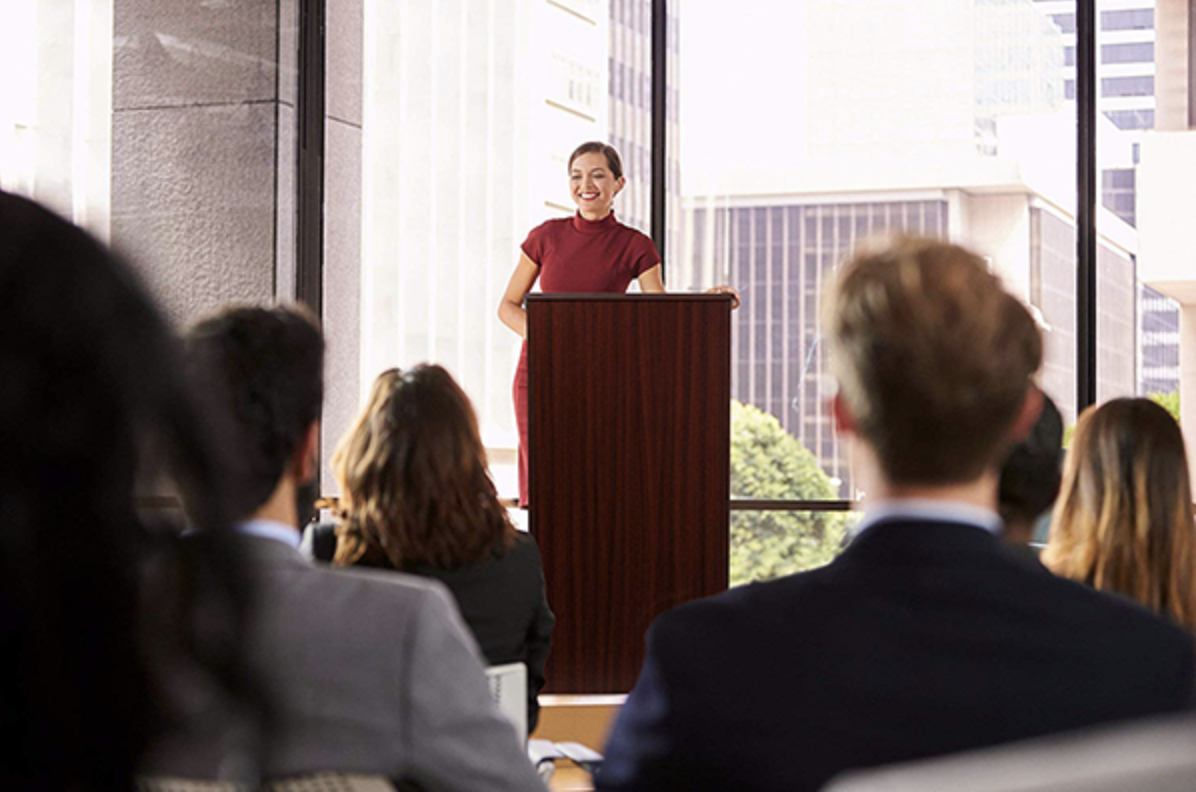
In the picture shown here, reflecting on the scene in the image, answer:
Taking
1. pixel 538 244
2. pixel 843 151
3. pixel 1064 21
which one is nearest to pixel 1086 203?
pixel 1064 21

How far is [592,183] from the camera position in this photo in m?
4.89

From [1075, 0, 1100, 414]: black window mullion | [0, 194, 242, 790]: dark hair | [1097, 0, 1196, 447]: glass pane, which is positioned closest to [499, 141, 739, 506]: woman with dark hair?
[1075, 0, 1100, 414]: black window mullion

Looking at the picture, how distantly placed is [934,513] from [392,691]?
527 millimetres

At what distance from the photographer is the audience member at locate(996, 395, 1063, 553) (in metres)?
1.96

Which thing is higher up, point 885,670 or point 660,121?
point 660,121

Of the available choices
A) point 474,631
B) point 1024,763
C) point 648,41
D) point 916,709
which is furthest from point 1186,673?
point 648,41

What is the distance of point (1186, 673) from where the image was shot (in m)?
1.06

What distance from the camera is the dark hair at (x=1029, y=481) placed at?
196cm

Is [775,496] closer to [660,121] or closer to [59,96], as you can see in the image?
[660,121]

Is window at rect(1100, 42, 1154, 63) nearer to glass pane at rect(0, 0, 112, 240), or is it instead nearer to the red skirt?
the red skirt

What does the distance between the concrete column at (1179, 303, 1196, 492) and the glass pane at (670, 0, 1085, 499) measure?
40cm

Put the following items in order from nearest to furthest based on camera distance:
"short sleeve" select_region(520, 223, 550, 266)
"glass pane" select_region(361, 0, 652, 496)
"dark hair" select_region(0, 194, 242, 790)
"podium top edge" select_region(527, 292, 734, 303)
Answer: "dark hair" select_region(0, 194, 242, 790) < "podium top edge" select_region(527, 292, 734, 303) < "short sleeve" select_region(520, 223, 550, 266) < "glass pane" select_region(361, 0, 652, 496)

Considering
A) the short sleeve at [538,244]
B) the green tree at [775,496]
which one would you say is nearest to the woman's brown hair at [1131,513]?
the short sleeve at [538,244]

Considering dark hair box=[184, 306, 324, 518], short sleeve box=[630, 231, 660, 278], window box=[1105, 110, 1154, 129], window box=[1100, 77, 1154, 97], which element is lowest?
dark hair box=[184, 306, 324, 518]
